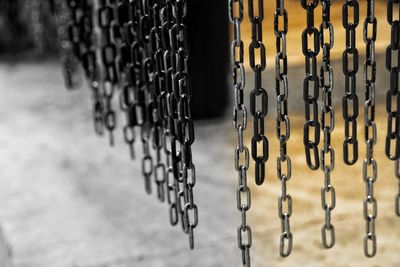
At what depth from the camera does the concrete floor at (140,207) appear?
2.97 metres

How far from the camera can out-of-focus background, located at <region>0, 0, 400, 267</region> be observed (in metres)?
3.00

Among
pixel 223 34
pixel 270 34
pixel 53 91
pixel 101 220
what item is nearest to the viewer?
pixel 101 220

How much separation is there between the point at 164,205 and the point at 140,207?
0.13 m

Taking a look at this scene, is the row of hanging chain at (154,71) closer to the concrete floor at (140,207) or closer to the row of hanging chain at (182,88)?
the row of hanging chain at (182,88)

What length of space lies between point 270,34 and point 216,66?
2.30m

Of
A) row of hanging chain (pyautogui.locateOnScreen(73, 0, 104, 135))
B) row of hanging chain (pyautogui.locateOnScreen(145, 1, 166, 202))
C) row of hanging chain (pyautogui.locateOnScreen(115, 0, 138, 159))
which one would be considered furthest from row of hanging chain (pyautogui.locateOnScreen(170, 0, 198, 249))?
row of hanging chain (pyautogui.locateOnScreen(73, 0, 104, 135))

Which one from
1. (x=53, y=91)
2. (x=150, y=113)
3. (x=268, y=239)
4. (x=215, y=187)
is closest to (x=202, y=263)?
(x=268, y=239)

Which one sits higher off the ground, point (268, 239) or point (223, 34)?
point (223, 34)

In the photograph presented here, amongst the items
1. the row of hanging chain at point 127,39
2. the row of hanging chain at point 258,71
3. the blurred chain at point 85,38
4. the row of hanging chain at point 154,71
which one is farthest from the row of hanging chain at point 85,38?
the row of hanging chain at point 258,71

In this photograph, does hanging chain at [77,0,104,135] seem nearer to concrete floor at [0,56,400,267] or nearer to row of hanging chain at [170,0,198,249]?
concrete floor at [0,56,400,267]

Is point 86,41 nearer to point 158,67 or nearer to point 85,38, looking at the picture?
point 85,38

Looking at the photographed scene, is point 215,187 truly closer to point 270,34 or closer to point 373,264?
point 373,264

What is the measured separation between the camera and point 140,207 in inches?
142

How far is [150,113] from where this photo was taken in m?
2.76
